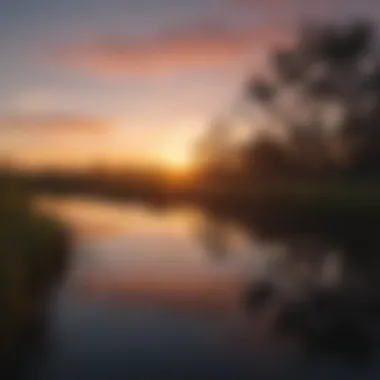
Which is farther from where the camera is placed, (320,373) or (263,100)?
(263,100)

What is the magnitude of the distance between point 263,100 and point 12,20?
2.43 feet

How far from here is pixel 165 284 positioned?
1.75 m

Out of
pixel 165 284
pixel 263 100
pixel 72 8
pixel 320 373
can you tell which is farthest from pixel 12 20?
pixel 320 373

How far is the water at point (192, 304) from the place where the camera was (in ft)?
5.10

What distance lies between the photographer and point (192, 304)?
169cm

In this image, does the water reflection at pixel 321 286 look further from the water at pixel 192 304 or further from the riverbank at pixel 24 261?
the riverbank at pixel 24 261

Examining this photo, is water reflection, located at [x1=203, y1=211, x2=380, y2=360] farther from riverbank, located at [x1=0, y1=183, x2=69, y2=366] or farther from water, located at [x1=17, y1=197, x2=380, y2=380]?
riverbank, located at [x1=0, y1=183, x2=69, y2=366]

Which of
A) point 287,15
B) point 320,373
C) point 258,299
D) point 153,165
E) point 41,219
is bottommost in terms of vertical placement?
point 320,373

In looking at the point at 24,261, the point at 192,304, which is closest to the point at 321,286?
the point at 192,304

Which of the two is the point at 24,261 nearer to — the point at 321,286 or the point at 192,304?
the point at 192,304

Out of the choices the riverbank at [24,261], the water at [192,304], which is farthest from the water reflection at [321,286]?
the riverbank at [24,261]

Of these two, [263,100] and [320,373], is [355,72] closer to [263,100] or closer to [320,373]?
[263,100]

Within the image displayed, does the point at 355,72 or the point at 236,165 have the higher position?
the point at 355,72

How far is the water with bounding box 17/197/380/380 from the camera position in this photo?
5.10 feet
